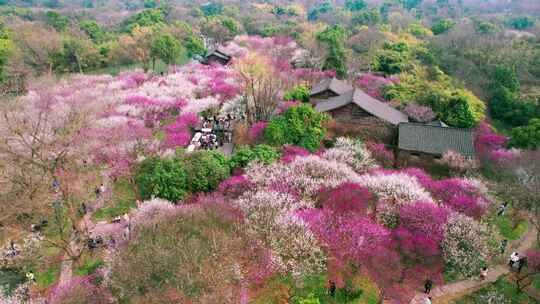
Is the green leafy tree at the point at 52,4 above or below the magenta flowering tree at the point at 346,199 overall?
above

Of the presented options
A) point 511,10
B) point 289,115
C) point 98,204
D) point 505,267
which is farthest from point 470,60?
point 511,10

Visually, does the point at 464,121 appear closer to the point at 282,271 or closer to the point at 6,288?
the point at 282,271

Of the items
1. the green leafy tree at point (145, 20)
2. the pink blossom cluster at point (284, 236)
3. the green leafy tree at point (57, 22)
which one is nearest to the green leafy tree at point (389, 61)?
the pink blossom cluster at point (284, 236)

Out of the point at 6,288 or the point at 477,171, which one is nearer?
the point at 6,288

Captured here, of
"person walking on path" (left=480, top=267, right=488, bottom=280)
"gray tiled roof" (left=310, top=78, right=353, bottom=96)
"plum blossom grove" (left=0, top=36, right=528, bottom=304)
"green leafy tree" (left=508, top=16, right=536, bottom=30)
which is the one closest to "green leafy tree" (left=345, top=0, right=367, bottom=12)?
"green leafy tree" (left=508, top=16, right=536, bottom=30)

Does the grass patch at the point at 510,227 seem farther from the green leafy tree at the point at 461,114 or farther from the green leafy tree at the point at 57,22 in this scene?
the green leafy tree at the point at 57,22

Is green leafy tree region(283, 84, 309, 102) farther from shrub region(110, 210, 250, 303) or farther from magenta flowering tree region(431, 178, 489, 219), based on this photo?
shrub region(110, 210, 250, 303)
